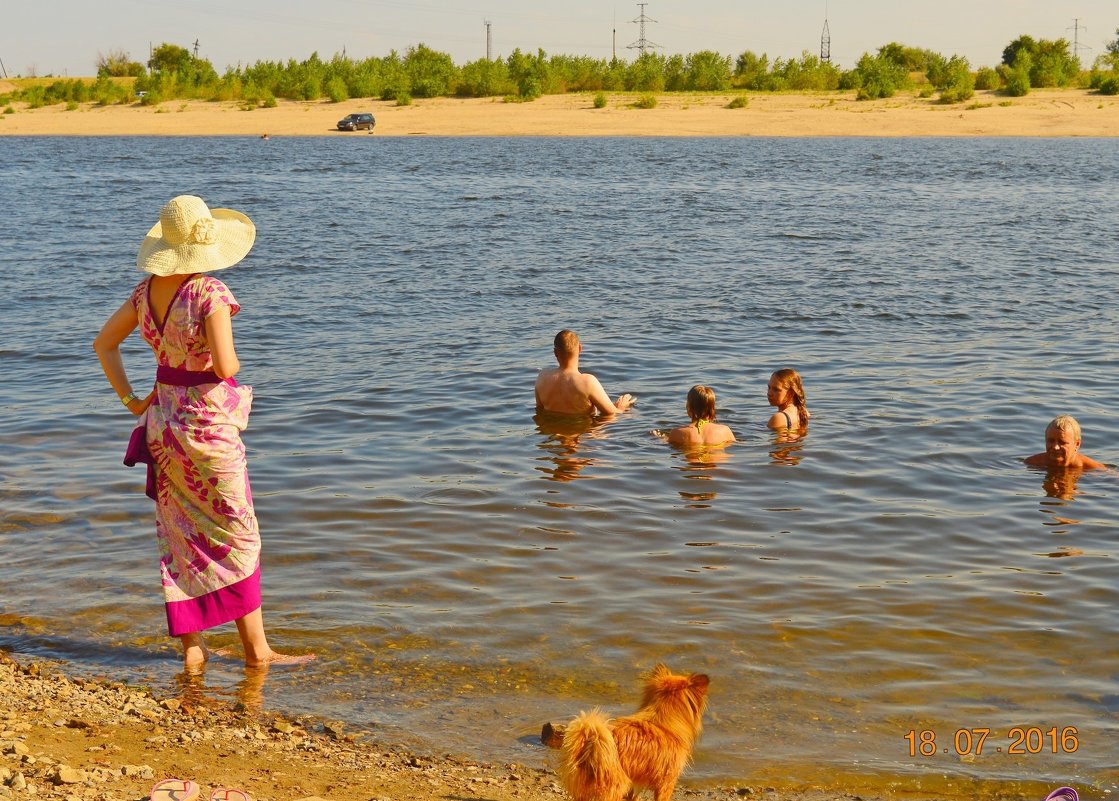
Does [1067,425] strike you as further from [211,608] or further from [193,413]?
[193,413]

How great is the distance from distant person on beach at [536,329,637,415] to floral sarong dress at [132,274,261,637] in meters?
5.45

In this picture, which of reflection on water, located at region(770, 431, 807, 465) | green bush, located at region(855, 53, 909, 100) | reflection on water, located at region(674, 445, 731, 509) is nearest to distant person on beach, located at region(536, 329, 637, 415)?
reflection on water, located at region(674, 445, 731, 509)

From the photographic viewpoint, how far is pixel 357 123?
5666 centimetres

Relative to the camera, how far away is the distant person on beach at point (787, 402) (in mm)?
10250

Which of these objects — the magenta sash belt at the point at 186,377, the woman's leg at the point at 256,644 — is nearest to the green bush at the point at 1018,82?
the woman's leg at the point at 256,644

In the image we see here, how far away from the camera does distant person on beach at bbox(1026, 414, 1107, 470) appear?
9.01m

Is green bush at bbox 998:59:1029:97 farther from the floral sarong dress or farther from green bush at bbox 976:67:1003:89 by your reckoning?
the floral sarong dress

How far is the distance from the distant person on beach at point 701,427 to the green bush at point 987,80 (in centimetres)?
6244

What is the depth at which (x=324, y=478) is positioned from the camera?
29.6 feet

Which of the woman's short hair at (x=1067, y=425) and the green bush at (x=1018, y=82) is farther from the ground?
the green bush at (x=1018, y=82)

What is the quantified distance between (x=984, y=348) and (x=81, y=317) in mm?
11228

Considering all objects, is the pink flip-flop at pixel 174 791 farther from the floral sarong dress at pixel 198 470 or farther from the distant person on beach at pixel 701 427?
the distant person on beach at pixel 701 427

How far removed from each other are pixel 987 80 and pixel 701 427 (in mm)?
63665
